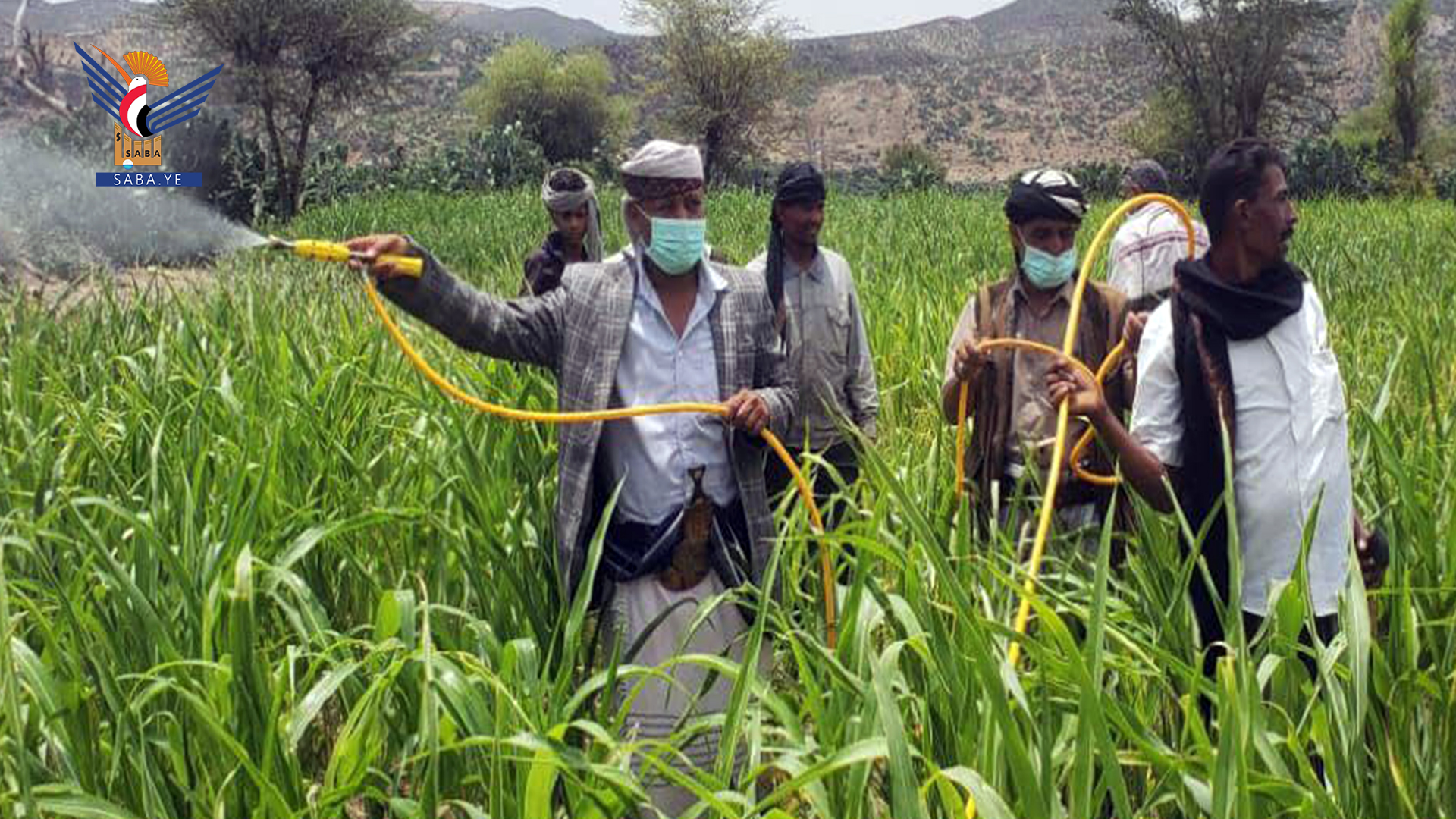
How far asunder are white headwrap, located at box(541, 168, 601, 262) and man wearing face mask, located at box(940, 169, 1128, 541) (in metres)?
1.65

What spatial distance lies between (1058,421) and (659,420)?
0.74 m

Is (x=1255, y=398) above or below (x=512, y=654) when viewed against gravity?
above

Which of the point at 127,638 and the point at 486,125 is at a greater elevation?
the point at 486,125

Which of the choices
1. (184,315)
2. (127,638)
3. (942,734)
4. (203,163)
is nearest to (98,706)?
(127,638)

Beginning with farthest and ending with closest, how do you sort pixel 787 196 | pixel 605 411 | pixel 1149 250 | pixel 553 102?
pixel 553 102
pixel 1149 250
pixel 787 196
pixel 605 411

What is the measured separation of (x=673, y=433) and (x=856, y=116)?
200ft

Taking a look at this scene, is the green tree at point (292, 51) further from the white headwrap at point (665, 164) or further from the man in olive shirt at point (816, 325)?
the white headwrap at point (665, 164)

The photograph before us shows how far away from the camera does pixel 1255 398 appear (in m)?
1.75

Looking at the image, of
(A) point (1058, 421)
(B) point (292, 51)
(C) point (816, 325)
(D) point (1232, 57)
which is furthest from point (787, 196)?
(D) point (1232, 57)

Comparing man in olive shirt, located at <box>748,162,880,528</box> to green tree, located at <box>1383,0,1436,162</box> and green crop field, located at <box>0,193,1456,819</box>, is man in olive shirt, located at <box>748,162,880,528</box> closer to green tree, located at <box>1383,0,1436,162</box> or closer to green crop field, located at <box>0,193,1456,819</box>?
green crop field, located at <box>0,193,1456,819</box>

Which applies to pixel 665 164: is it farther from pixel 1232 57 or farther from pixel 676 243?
pixel 1232 57

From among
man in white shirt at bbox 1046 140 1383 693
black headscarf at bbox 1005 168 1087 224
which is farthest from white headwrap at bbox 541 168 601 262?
man in white shirt at bbox 1046 140 1383 693

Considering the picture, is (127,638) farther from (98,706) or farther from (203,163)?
(203,163)

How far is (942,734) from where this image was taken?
61.0 inches
